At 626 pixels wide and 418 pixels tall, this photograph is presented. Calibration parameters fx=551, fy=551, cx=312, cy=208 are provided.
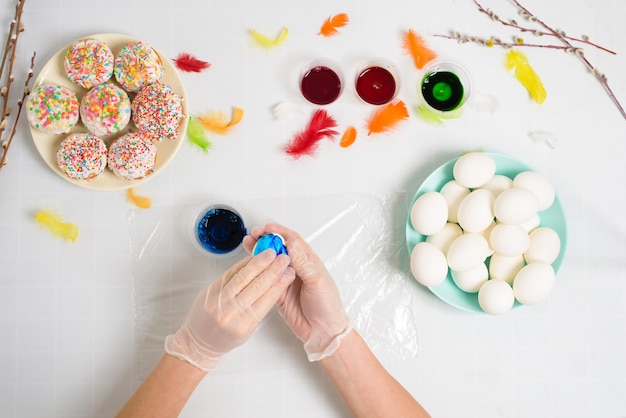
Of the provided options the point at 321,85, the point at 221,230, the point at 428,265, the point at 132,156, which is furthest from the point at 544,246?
the point at 132,156

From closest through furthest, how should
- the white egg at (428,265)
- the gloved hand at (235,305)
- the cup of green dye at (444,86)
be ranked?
1. the gloved hand at (235,305)
2. the white egg at (428,265)
3. the cup of green dye at (444,86)

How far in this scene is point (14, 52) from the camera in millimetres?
1411

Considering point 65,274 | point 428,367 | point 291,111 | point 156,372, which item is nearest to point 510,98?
point 291,111

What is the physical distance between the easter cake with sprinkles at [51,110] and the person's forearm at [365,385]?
0.83 metres

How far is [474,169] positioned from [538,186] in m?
0.16

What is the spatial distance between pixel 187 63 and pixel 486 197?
32.3 inches

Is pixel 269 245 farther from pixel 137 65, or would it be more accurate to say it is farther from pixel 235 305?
pixel 137 65

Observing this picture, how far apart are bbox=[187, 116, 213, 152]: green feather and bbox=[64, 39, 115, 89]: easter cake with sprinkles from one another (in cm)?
23

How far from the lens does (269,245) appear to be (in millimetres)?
1213

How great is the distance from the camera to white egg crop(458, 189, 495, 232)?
1265 millimetres

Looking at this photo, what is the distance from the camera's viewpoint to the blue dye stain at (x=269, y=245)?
1.21 m

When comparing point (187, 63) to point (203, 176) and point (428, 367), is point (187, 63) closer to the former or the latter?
point (203, 176)

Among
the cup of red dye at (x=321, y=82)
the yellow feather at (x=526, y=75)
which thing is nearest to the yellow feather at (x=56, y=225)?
the cup of red dye at (x=321, y=82)

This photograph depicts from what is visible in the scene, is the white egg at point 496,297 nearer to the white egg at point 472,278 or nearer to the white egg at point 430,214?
the white egg at point 472,278
